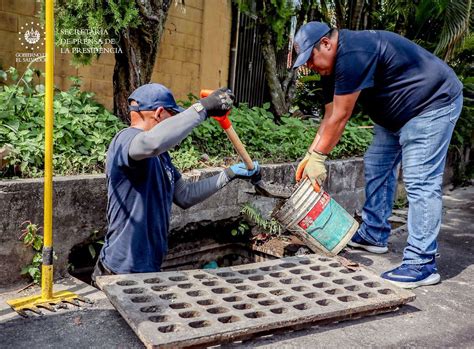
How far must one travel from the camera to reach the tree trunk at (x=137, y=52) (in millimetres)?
4289

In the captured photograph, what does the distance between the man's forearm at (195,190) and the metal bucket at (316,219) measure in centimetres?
45

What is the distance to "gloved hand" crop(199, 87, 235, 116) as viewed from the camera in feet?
8.86

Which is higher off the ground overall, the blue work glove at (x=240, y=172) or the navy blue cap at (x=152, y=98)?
the navy blue cap at (x=152, y=98)

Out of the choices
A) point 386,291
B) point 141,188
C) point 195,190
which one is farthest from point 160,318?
point 386,291

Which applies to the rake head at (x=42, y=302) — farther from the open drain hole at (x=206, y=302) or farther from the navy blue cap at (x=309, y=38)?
the navy blue cap at (x=309, y=38)

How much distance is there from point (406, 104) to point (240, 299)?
1.76m

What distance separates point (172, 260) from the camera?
4129 millimetres

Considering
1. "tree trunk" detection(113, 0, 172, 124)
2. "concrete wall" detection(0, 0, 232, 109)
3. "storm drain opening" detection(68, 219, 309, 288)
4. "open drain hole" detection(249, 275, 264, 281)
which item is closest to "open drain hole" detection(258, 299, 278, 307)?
"open drain hole" detection(249, 275, 264, 281)

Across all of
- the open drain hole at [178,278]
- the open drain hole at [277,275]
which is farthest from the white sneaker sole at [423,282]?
the open drain hole at [178,278]

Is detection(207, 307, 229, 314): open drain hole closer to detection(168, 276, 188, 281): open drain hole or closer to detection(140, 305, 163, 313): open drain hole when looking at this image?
detection(140, 305, 163, 313): open drain hole

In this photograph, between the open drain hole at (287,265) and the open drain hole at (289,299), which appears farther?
the open drain hole at (287,265)

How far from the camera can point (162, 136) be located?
2541 millimetres

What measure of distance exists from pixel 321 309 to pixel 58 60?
400 centimetres

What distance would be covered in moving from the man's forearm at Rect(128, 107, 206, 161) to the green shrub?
1.00m
